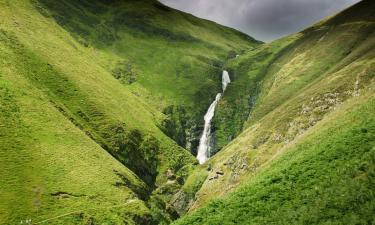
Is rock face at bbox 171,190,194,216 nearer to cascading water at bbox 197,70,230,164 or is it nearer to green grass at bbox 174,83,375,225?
cascading water at bbox 197,70,230,164

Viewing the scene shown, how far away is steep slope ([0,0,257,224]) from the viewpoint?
259ft

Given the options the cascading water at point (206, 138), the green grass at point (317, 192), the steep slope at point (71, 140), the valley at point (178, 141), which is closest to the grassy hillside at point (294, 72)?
the valley at point (178, 141)

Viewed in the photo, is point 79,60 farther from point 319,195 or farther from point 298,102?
point 319,195

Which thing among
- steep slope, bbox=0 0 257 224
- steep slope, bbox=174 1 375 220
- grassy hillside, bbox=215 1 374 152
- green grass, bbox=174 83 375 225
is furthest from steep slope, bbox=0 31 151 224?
grassy hillside, bbox=215 1 374 152

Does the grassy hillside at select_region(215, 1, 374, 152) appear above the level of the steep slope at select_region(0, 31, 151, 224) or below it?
above

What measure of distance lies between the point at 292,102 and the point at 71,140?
5182 centimetres

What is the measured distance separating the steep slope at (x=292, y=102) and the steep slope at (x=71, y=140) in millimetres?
15554

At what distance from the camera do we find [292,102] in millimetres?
100312

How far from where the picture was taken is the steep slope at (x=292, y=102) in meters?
79.6

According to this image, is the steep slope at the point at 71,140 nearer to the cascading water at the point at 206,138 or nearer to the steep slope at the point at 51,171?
the steep slope at the point at 51,171

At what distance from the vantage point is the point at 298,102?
3745 inches

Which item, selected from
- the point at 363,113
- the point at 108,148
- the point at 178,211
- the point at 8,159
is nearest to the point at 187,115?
the point at 108,148

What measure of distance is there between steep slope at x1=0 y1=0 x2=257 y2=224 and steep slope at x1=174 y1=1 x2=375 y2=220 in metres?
15.6

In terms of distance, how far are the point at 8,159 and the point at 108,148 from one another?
32.8 metres
